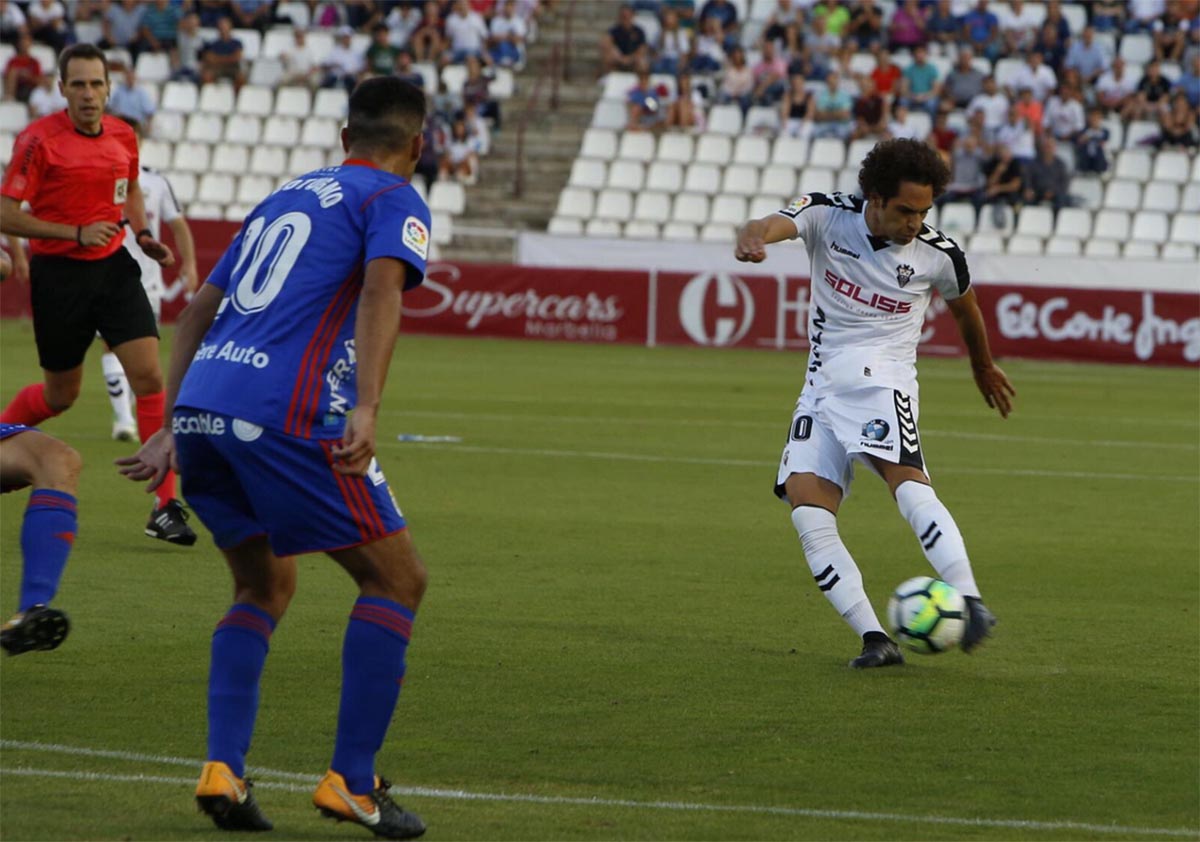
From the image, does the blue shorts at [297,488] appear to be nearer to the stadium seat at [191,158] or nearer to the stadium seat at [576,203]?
the stadium seat at [576,203]

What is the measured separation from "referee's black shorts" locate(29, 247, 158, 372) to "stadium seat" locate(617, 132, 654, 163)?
21.9 m

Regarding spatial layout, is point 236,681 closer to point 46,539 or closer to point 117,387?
point 46,539

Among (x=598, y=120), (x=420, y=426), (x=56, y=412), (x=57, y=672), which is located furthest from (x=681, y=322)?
(x=57, y=672)

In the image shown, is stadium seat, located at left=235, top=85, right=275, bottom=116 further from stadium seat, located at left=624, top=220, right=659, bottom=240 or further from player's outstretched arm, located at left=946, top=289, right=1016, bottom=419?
player's outstretched arm, located at left=946, top=289, right=1016, bottom=419

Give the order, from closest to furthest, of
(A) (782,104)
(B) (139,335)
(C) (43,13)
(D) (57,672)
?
(D) (57,672), (B) (139,335), (A) (782,104), (C) (43,13)

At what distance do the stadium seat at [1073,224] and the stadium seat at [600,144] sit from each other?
23.7 ft

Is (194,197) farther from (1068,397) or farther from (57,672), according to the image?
(57,672)

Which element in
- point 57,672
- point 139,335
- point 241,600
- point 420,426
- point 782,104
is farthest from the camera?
point 782,104

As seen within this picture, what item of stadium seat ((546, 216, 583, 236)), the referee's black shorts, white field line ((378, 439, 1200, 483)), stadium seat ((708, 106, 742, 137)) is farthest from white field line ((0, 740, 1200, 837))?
stadium seat ((708, 106, 742, 137))

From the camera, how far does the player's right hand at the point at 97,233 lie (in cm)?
900

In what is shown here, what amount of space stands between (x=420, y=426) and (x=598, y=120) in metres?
16.5

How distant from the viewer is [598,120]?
32.4 metres

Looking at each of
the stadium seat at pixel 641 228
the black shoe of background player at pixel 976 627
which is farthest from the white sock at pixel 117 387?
the stadium seat at pixel 641 228

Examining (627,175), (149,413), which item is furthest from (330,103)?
(149,413)
